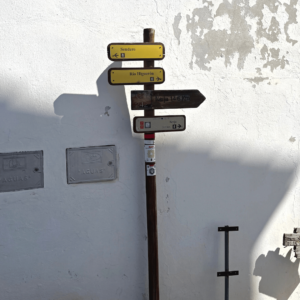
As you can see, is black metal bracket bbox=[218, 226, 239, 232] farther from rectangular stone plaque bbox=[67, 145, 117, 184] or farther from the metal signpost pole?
rectangular stone plaque bbox=[67, 145, 117, 184]

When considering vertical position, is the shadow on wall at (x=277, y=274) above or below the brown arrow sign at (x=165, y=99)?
below

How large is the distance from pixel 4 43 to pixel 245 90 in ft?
6.67

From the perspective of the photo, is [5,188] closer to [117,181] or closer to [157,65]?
[117,181]

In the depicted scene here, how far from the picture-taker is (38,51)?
2.83 meters

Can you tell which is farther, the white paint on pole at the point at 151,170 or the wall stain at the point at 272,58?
the wall stain at the point at 272,58

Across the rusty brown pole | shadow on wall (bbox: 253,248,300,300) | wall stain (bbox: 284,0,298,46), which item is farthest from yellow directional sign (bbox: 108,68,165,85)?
shadow on wall (bbox: 253,248,300,300)

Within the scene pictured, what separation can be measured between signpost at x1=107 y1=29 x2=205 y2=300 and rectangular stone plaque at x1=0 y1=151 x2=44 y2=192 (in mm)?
822

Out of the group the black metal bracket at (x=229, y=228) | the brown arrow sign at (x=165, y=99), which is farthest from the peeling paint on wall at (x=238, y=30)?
the black metal bracket at (x=229, y=228)

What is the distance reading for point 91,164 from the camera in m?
3.02

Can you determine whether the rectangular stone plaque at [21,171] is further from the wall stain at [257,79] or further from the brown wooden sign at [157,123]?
the wall stain at [257,79]

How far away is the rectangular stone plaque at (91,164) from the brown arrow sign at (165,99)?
1.54 ft

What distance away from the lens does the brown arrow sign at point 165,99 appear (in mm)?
2832

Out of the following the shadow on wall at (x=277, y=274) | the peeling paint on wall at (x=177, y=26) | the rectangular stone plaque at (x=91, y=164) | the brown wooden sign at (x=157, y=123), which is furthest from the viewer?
the shadow on wall at (x=277, y=274)

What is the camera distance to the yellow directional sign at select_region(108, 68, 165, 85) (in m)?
2.76
